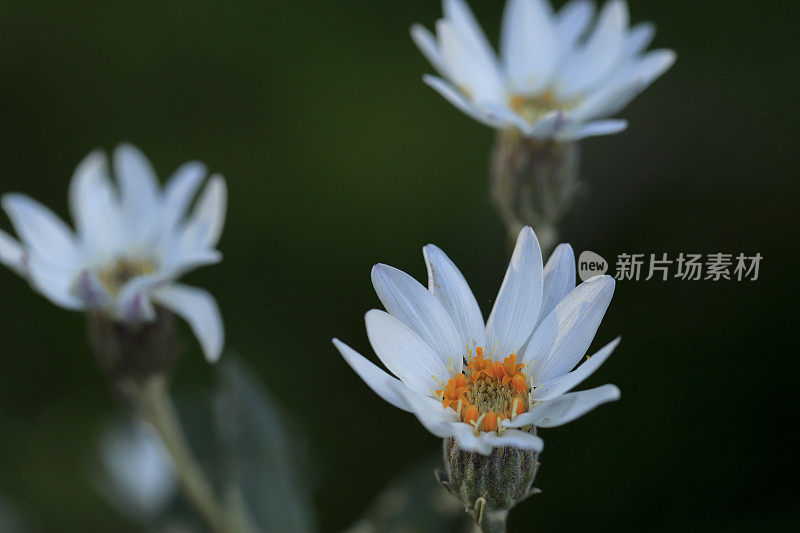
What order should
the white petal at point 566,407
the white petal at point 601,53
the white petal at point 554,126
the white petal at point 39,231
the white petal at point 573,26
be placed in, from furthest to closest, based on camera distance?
1. the white petal at point 573,26
2. the white petal at point 601,53
3. the white petal at point 39,231
4. the white petal at point 554,126
5. the white petal at point 566,407

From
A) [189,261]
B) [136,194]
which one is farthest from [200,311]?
[136,194]

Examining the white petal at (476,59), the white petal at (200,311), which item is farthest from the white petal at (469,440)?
the white petal at (476,59)

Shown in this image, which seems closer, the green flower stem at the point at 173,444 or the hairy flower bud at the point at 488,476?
the hairy flower bud at the point at 488,476

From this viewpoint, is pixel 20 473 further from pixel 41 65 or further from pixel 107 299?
pixel 41 65

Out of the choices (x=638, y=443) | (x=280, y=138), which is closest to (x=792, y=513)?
(x=638, y=443)

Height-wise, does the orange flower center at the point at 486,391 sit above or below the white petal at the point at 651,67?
below

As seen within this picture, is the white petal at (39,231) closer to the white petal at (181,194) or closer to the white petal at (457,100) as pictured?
the white petal at (181,194)

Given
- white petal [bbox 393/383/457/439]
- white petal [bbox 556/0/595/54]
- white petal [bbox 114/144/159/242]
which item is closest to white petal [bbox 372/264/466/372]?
white petal [bbox 393/383/457/439]
